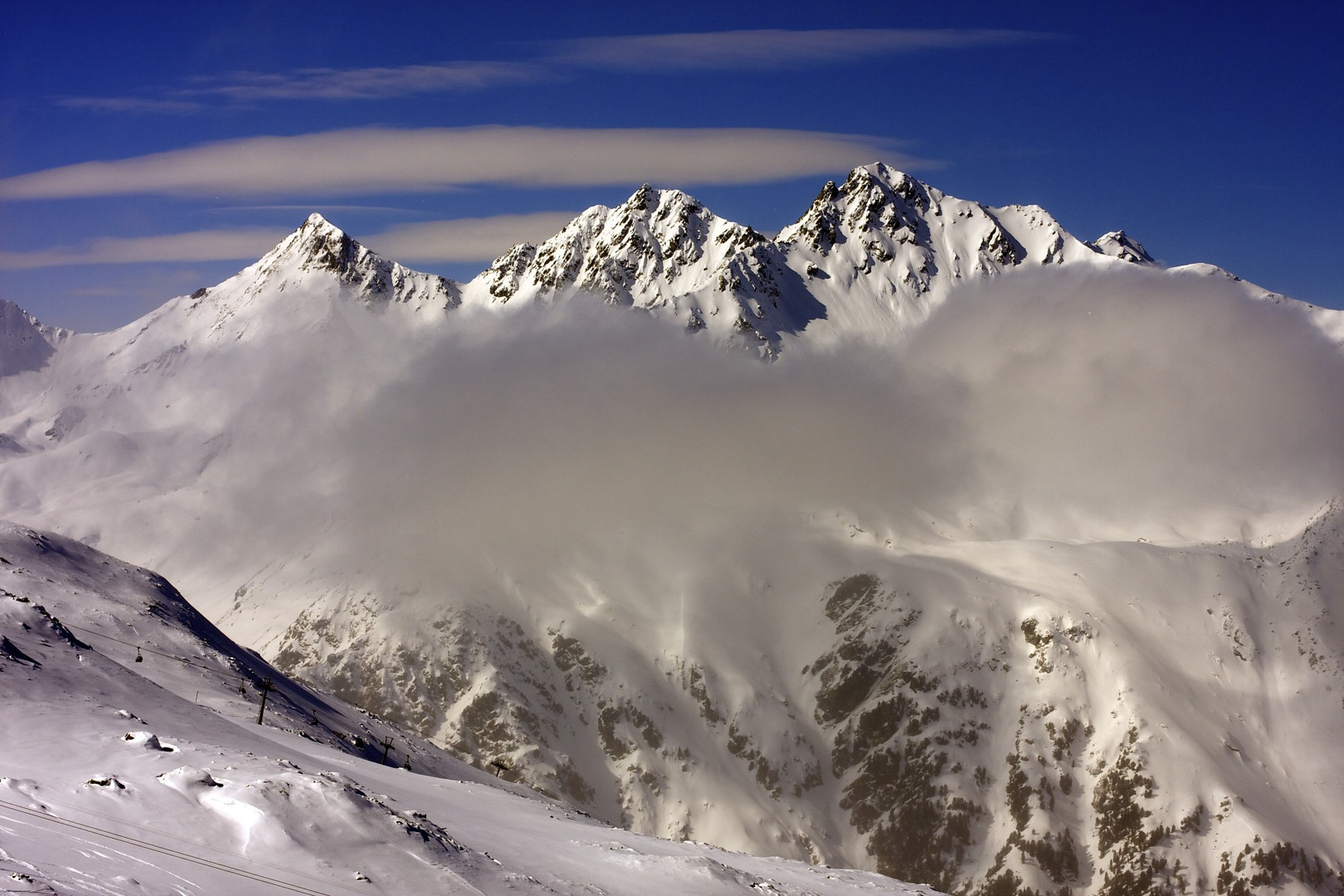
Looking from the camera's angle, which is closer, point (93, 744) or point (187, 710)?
point (93, 744)

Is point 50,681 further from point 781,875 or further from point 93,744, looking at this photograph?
point 781,875

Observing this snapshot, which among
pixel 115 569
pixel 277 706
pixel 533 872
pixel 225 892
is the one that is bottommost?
pixel 225 892

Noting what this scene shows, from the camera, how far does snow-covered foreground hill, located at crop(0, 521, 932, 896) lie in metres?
38.1

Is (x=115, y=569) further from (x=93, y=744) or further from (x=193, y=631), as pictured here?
(x=93, y=744)

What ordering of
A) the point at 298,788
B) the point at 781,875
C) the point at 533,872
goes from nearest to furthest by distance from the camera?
the point at 298,788
the point at 533,872
the point at 781,875

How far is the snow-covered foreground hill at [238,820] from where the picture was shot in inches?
1500

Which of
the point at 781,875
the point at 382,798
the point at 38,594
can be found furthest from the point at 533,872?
the point at 38,594

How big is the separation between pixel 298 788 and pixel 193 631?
7492 cm

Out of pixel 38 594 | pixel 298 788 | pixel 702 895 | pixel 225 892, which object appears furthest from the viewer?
pixel 38 594

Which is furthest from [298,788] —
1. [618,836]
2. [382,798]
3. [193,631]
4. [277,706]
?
[193,631]

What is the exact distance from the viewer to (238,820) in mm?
42500

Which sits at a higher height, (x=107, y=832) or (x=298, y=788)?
(x=298, y=788)

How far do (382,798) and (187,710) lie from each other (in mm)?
16874

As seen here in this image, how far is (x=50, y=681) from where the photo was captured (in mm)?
54344
